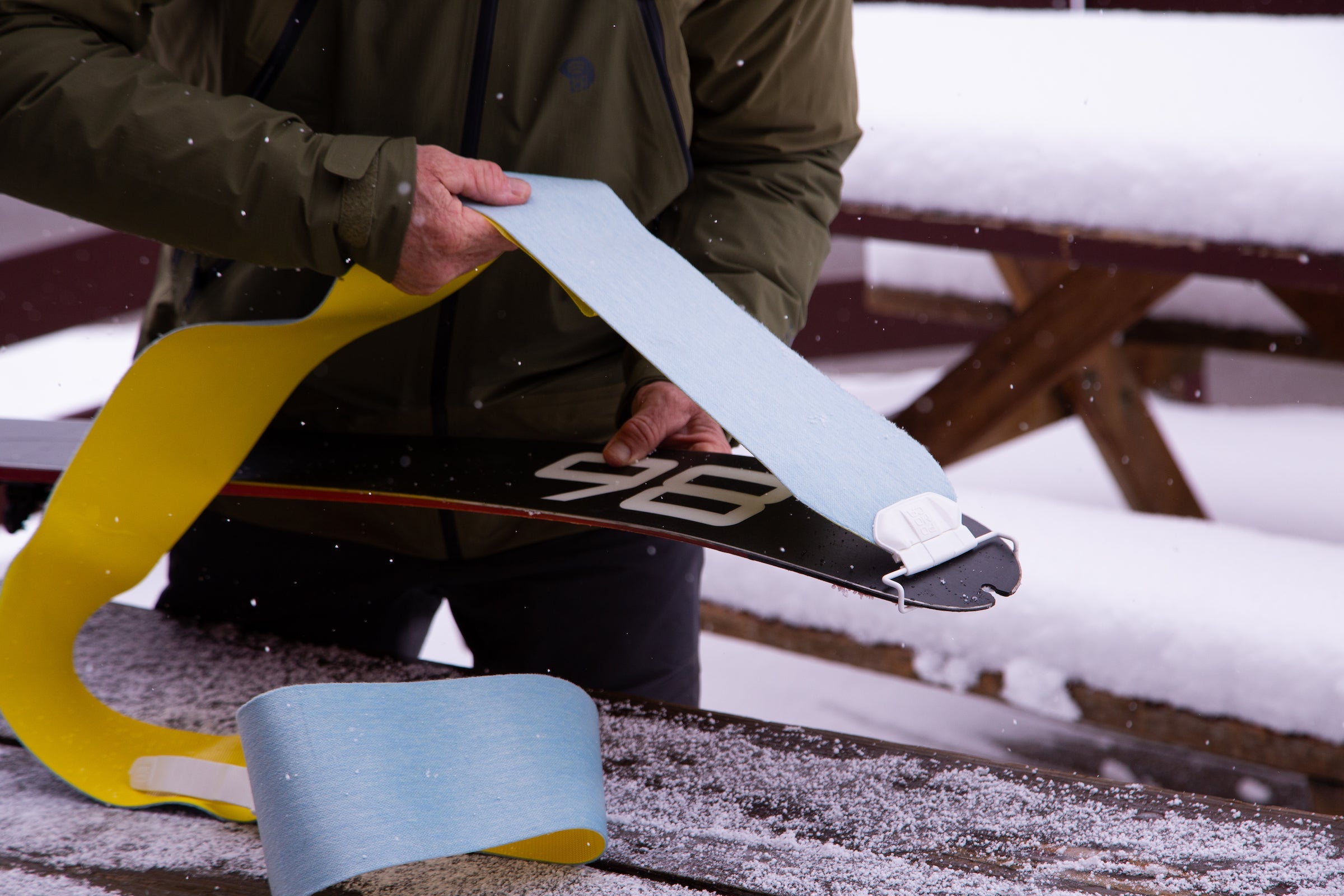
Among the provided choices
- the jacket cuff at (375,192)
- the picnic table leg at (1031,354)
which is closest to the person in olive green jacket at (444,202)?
the jacket cuff at (375,192)

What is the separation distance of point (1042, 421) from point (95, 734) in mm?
2032

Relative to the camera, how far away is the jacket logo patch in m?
0.83

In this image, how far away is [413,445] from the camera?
84cm

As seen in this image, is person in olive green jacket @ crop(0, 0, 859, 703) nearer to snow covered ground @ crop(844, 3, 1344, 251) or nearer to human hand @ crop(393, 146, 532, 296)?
human hand @ crop(393, 146, 532, 296)

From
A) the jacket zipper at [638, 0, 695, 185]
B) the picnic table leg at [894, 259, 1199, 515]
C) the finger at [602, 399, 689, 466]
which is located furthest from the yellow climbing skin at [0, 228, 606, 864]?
the picnic table leg at [894, 259, 1199, 515]

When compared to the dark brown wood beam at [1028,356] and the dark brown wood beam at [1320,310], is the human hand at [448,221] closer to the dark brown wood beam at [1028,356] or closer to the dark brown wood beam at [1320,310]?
the dark brown wood beam at [1028,356]

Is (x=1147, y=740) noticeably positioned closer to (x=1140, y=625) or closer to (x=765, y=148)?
(x=1140, y=625)

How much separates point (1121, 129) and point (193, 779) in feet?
4.73

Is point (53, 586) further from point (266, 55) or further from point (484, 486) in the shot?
point (266, 55)

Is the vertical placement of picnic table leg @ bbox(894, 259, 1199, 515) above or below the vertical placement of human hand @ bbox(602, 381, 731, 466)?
above

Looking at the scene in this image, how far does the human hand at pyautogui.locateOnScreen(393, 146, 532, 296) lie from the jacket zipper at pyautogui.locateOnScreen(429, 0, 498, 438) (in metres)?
0.14

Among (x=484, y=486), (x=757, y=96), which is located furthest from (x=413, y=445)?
(x=757, y=96)

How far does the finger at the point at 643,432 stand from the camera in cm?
78

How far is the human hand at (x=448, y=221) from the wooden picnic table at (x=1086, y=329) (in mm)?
1009
